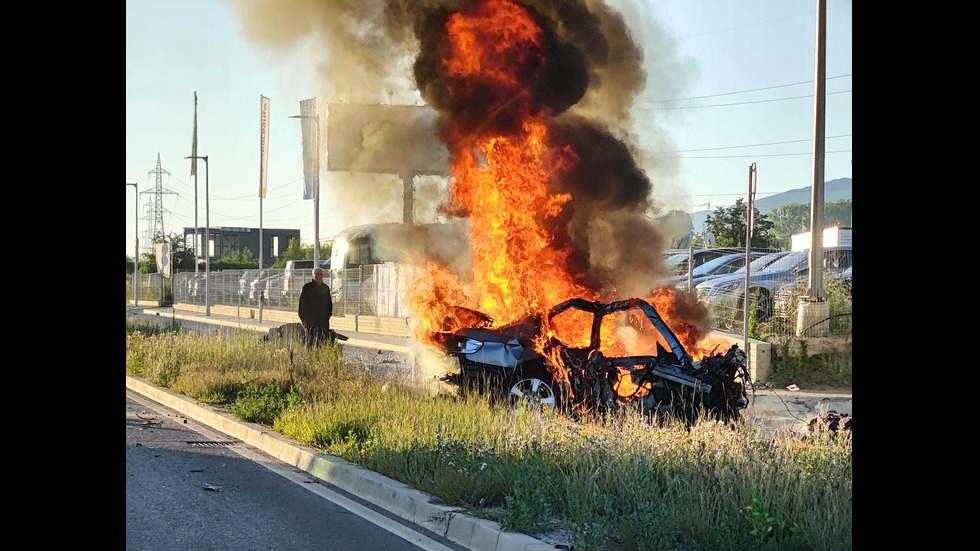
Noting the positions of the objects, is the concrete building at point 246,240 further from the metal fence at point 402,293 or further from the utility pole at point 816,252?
the utility pole at point 816,252

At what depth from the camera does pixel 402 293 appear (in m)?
30.1

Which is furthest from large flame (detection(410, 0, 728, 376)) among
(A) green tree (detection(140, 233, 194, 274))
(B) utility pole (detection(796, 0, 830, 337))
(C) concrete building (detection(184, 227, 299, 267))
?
(C) concrete building (detection(184, 227, 299, 267))

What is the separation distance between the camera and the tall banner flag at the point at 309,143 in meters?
29.1

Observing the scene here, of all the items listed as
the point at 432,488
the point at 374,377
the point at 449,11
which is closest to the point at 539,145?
the point at 449,11

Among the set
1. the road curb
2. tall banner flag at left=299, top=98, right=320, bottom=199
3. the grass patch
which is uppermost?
tall banner flag at left=299, top=98, right=320, bottom=199

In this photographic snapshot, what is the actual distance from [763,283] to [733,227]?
22.3m

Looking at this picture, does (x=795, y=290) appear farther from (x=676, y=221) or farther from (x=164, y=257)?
(x=164, y=257)

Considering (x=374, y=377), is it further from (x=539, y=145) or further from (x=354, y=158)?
(x=354, y=158)

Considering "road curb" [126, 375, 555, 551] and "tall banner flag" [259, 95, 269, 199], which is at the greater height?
"tall banner flag" [259, 95, 269, 199]

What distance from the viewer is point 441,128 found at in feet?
47.7

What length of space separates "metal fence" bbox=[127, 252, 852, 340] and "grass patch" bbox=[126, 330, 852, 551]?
1.83m

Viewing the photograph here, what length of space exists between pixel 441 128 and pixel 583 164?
2.25 meters

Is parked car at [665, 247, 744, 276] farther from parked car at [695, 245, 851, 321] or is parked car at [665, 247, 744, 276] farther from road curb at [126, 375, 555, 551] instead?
road curb at [126, 375, 555, 551]

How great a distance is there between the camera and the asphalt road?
623cm
